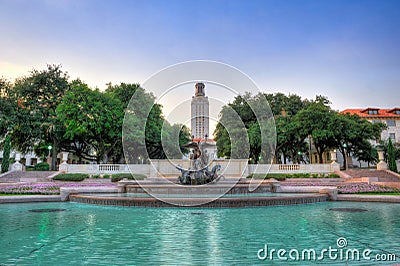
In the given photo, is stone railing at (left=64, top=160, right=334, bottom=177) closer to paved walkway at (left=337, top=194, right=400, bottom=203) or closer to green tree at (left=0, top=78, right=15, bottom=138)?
green tree at (left=0, top=78, right=15, bottom=138)

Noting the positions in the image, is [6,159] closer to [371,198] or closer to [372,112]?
[371,198]

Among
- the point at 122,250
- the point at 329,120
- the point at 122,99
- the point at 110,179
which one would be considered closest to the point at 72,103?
the point at 122,99

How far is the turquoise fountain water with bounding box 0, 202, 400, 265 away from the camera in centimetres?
571

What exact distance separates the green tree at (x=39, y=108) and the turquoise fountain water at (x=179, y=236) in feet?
106

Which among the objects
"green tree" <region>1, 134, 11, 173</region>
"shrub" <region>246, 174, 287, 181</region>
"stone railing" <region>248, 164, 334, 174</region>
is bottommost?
"shrub" <region>246, 174, 287, 181</region>

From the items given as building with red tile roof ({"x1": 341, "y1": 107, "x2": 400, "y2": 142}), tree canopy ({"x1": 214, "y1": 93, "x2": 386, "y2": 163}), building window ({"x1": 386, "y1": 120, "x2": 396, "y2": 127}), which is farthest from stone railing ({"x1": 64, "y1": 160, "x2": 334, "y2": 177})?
building window ({"x1": 386, "y1": 120, "x2": 396, "y2": 127})

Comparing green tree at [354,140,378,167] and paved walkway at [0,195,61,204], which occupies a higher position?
green tree at [354,140,378,167]

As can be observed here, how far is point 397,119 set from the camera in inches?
2606

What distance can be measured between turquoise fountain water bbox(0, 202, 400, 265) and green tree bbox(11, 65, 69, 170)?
106 ft

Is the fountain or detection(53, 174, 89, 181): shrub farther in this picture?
detection(53, 174, 89, 181): shrub

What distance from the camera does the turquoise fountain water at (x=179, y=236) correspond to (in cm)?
571

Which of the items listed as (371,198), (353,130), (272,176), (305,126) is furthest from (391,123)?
(371,198)

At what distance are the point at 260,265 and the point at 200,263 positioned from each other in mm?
1027

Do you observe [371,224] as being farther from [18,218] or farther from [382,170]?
[382,170]
